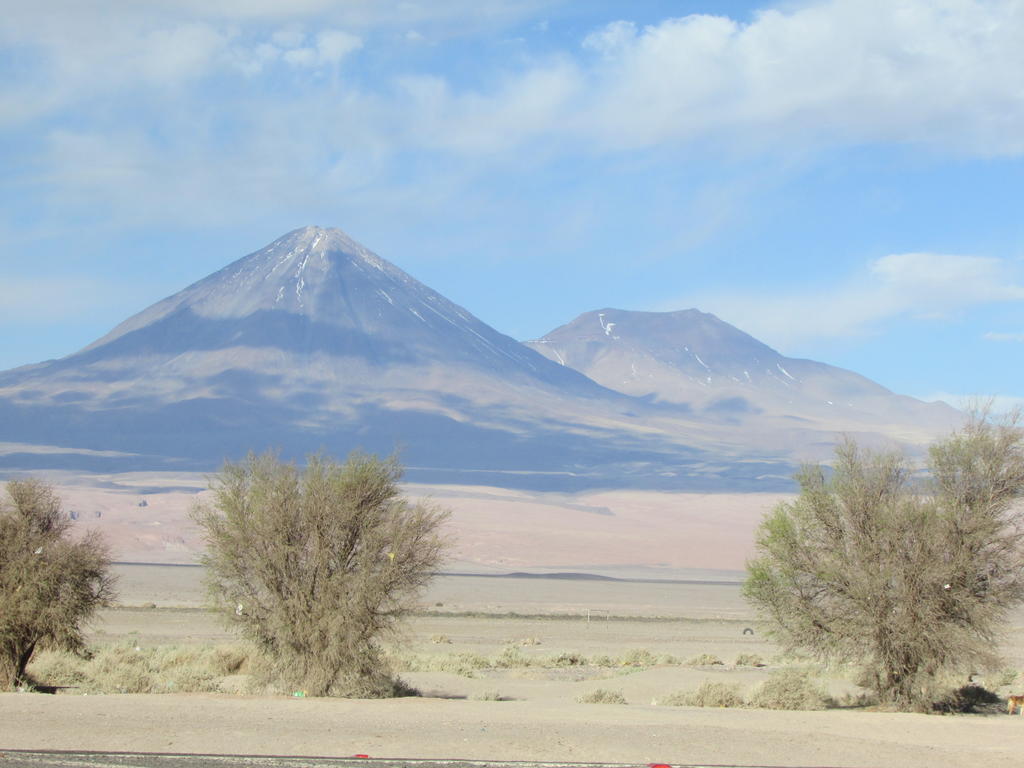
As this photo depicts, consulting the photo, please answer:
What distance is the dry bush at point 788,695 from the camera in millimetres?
23203

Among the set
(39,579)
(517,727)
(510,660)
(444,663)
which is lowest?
(510,660)

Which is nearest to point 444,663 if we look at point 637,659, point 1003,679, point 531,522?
point 637,659

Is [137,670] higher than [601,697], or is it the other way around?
[137,670]

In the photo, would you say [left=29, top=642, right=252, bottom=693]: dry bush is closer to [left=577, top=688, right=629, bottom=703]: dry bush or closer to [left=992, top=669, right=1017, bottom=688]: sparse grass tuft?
[left=577, top=688, right=629, bottom=703]: dry bush

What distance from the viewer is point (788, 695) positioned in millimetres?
23375

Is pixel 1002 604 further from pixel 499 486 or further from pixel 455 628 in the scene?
pixel 499 486

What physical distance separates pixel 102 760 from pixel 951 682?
1609cm

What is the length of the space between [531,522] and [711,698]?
118 meters

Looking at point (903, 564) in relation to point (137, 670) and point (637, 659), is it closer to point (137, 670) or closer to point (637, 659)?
point (137, 670)

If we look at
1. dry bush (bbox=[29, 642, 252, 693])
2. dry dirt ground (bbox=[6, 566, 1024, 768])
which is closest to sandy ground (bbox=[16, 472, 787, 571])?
dry bush (bbox=[29, 642, 252, 693])

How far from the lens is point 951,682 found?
23453 mm

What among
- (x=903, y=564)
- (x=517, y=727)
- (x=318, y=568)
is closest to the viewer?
(x=517, y=727)

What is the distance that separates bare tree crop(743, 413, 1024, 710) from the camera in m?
21.3

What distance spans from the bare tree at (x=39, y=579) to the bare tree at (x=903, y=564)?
12.4 meters
